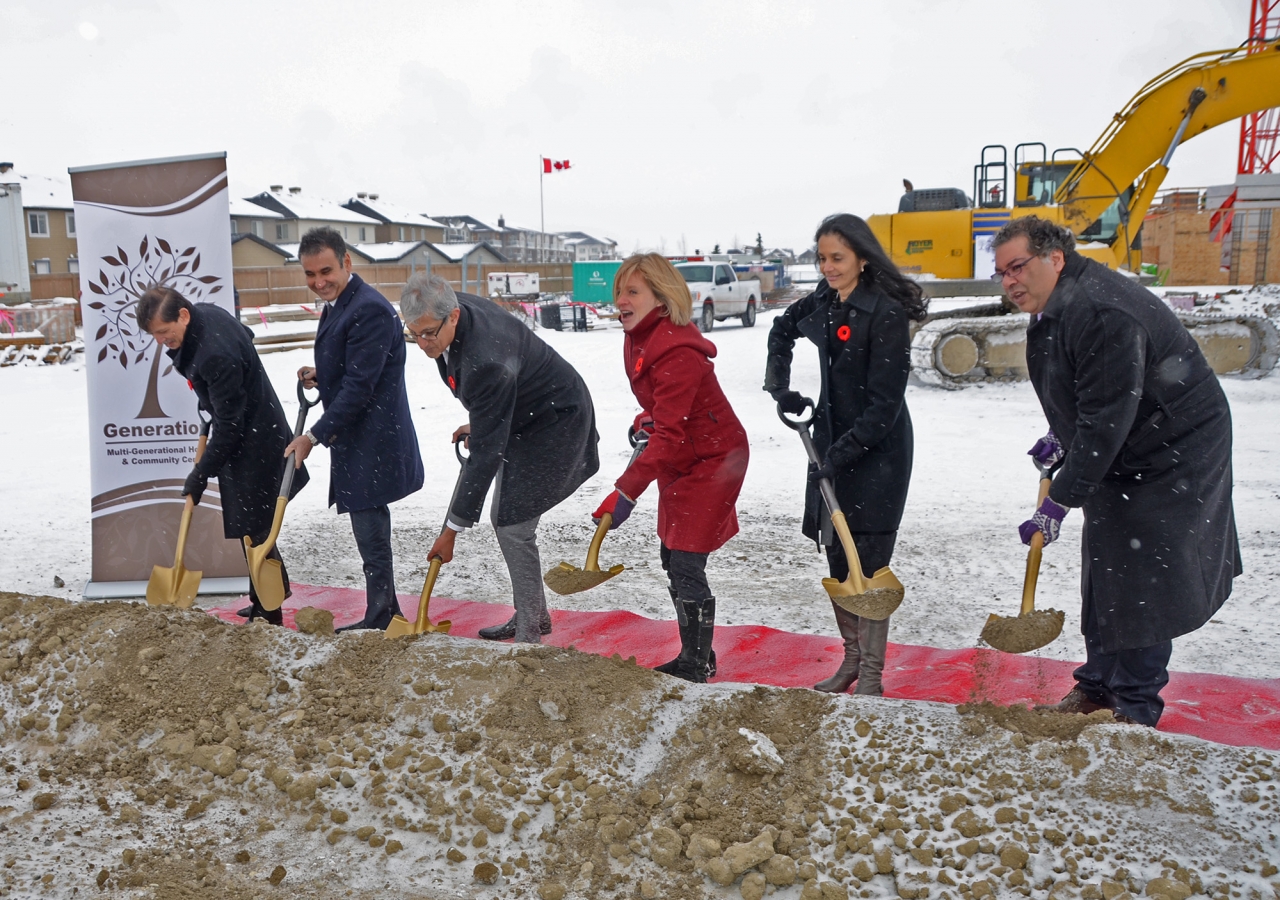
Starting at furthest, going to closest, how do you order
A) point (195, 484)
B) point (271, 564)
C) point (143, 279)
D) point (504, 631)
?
point (143, 279)
point (504, 631)
point (195, 484)
point (271, 564)

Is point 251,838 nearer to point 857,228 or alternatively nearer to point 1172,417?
point 857,228

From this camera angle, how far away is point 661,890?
211 cm

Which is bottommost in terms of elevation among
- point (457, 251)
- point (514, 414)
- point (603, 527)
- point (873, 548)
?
point (873, 548)

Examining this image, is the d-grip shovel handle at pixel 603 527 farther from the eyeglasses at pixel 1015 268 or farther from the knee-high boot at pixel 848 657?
the eyeglasses at pixel 1015 268

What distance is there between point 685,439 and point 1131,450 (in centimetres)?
137

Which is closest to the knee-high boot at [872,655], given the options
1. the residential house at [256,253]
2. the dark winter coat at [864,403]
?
the dark winter coat at [864,403]

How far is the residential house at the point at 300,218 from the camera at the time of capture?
47.2 m

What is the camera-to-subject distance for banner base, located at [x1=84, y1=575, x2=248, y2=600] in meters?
5.04

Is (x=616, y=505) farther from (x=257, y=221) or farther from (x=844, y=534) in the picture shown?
(x=257, y=221)

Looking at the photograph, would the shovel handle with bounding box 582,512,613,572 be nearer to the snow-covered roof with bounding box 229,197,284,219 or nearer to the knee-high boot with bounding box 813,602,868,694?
the knee-high boot with bounding box 813,602,868,694

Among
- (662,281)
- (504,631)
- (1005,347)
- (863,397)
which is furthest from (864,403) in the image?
(1005,347)

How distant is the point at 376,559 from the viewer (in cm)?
412

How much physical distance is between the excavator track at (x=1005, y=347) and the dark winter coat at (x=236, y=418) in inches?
347

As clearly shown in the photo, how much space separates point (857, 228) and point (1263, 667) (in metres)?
2.48
